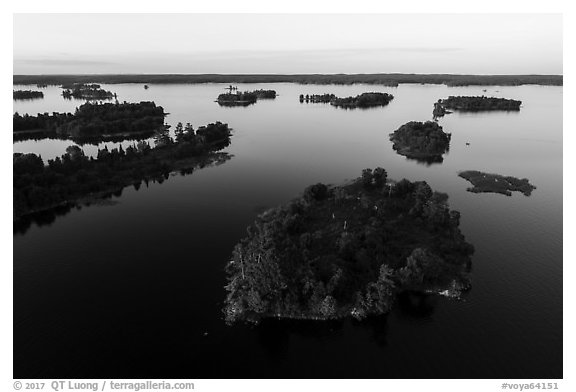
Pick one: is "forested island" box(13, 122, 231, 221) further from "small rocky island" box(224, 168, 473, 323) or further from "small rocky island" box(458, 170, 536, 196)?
"small rocky island" box(458, 170, 536, 196)

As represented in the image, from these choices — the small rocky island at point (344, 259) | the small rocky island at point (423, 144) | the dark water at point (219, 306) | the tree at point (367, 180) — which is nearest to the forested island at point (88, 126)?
the dark water at point (219, 306)

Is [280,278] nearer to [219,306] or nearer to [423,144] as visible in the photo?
[219,306]

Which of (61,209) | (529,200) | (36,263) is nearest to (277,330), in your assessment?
(36,263)

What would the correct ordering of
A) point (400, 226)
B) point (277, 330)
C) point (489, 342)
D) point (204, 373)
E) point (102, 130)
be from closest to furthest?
point (204, 373)
point (489, 342)
point (277, 330)
point (400, 226)
point (102, 130)

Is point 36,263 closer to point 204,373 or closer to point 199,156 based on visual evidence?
point 204,373

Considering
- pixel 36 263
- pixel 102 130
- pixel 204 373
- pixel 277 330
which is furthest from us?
pixel 102 130

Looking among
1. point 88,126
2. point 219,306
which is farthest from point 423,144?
point 88,126
